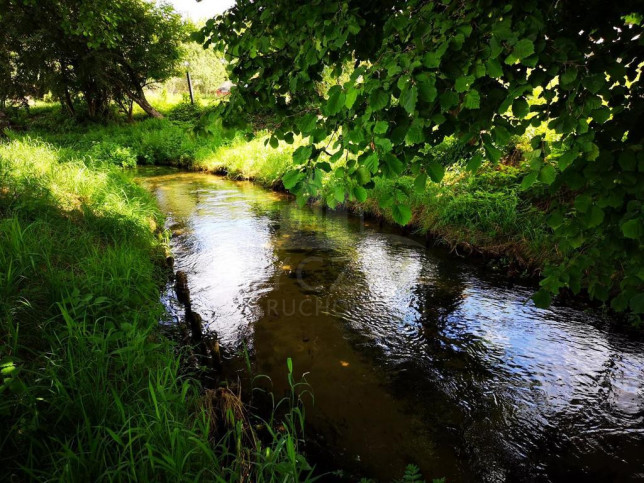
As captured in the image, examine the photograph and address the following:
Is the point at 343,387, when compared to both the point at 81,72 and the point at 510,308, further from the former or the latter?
the point at 81,72

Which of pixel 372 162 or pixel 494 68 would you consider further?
pixel 372 162

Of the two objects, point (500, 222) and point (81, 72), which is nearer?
point (500, 222)

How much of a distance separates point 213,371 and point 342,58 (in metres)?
3.24

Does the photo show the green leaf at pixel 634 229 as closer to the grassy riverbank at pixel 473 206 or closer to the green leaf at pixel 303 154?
the grassy riverbank at pixel 473 206

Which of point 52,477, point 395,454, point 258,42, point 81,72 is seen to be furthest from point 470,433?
point 81,72

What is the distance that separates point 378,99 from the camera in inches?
56.8

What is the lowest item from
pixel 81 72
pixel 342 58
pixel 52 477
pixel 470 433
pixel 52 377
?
pixel 470 433

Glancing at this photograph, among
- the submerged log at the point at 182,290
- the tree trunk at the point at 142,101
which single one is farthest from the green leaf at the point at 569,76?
the tree trunk at the point at 142,101

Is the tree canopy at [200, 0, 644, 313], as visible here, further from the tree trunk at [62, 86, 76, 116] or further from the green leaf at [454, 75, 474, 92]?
the tree trunk at [62, 86, 76, 116]

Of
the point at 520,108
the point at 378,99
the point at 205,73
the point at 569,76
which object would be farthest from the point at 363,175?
the point at 205,73

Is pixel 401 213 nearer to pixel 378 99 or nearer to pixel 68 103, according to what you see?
pixel 378 99

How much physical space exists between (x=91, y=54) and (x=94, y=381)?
25142 mm

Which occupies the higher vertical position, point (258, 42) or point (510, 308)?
point (258, 42)

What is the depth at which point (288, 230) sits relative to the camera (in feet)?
27.9
